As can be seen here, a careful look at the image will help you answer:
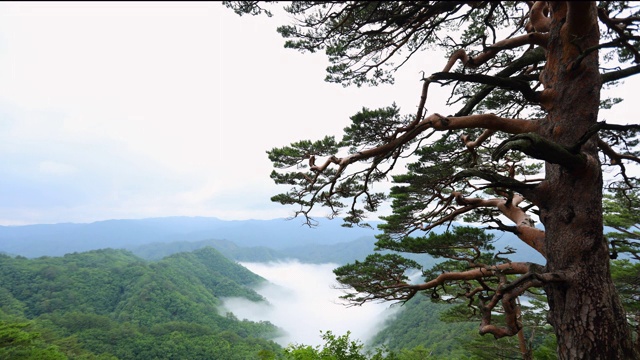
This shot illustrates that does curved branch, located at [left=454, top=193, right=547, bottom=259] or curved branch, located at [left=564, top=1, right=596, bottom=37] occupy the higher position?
curved branch, located at [left=564, top=1, right=596, bottom=37]

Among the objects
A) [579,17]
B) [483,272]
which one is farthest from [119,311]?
[579,17]

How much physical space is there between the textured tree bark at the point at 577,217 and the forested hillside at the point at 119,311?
21477mm

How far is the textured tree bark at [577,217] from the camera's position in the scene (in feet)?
7.30

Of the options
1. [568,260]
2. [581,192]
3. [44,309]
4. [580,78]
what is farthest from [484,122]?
[44,309]

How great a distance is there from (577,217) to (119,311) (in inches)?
2650

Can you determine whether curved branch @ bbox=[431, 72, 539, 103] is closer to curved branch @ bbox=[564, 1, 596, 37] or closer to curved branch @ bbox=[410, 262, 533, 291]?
curved branch @ bbox=[564, 1, 596, 37]

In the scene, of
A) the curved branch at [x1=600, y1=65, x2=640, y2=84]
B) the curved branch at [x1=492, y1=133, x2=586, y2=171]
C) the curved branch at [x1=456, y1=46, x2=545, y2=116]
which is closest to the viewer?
the curved branch at [x1=492, y1=133, x2=586, y2=171]

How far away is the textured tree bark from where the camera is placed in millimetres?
2225

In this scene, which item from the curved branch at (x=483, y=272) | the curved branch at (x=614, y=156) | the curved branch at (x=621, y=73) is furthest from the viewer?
the curved branch at (x=614, y=156)

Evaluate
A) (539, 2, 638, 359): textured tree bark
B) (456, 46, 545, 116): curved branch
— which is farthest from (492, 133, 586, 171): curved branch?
(456, 46, 545, 116): curved branch

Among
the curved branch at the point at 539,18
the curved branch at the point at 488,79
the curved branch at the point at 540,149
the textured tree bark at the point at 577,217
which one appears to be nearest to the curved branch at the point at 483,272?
the textured tree bark at the point at 577,217

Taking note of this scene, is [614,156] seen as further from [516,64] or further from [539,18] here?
[539,18]

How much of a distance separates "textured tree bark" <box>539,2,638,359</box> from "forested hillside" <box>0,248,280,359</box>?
2148 centimetres

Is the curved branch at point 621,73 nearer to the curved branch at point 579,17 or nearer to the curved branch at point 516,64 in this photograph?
the curved branch at point 579,17
